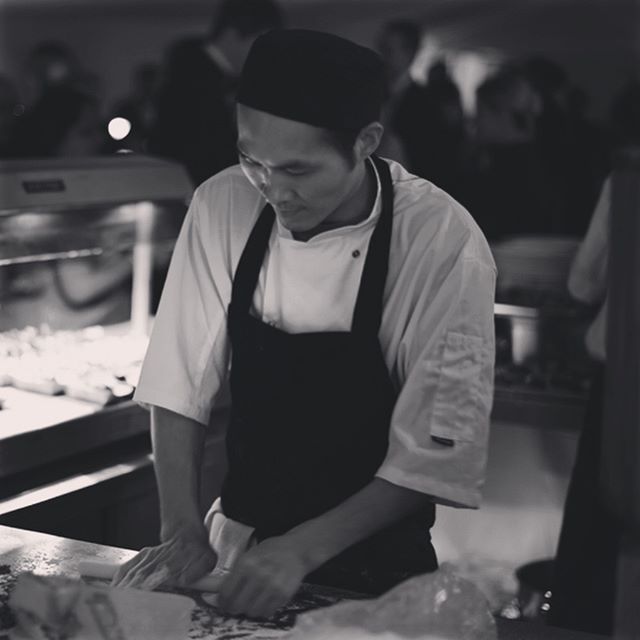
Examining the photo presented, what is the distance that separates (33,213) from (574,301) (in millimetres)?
1584

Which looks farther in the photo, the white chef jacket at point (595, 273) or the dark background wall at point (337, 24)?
the dark background wall at point (337, 24)

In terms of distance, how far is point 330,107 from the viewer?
159 centimetres

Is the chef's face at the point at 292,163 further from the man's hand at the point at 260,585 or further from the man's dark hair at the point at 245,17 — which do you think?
the man's dark hair at the point at 245,17

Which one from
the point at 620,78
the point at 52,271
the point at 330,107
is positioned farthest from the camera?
the point at 620,78

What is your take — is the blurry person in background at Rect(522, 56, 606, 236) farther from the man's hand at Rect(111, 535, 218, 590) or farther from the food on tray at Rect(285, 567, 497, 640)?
the food on tray at Rect(285, 567, 497, 640)

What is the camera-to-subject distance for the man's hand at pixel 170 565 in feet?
5.16

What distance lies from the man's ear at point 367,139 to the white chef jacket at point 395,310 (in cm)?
12

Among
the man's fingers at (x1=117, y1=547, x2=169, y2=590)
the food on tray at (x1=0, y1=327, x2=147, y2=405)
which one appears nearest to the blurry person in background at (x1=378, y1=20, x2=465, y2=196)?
the food on tray at (x1=0, y1=327, x2=147, y2=405)

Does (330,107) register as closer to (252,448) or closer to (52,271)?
(252,448)

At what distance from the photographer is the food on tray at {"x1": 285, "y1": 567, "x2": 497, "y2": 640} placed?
135cm

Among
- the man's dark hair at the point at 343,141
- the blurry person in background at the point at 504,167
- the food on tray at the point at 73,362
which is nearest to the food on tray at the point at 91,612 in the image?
the man's dark hair at the point at 343,141

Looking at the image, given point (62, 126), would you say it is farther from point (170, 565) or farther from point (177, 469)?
point (170, 565)

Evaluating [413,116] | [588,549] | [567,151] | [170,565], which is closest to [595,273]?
[588,549]

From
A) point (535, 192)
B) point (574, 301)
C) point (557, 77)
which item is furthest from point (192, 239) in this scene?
point (557, 77)
